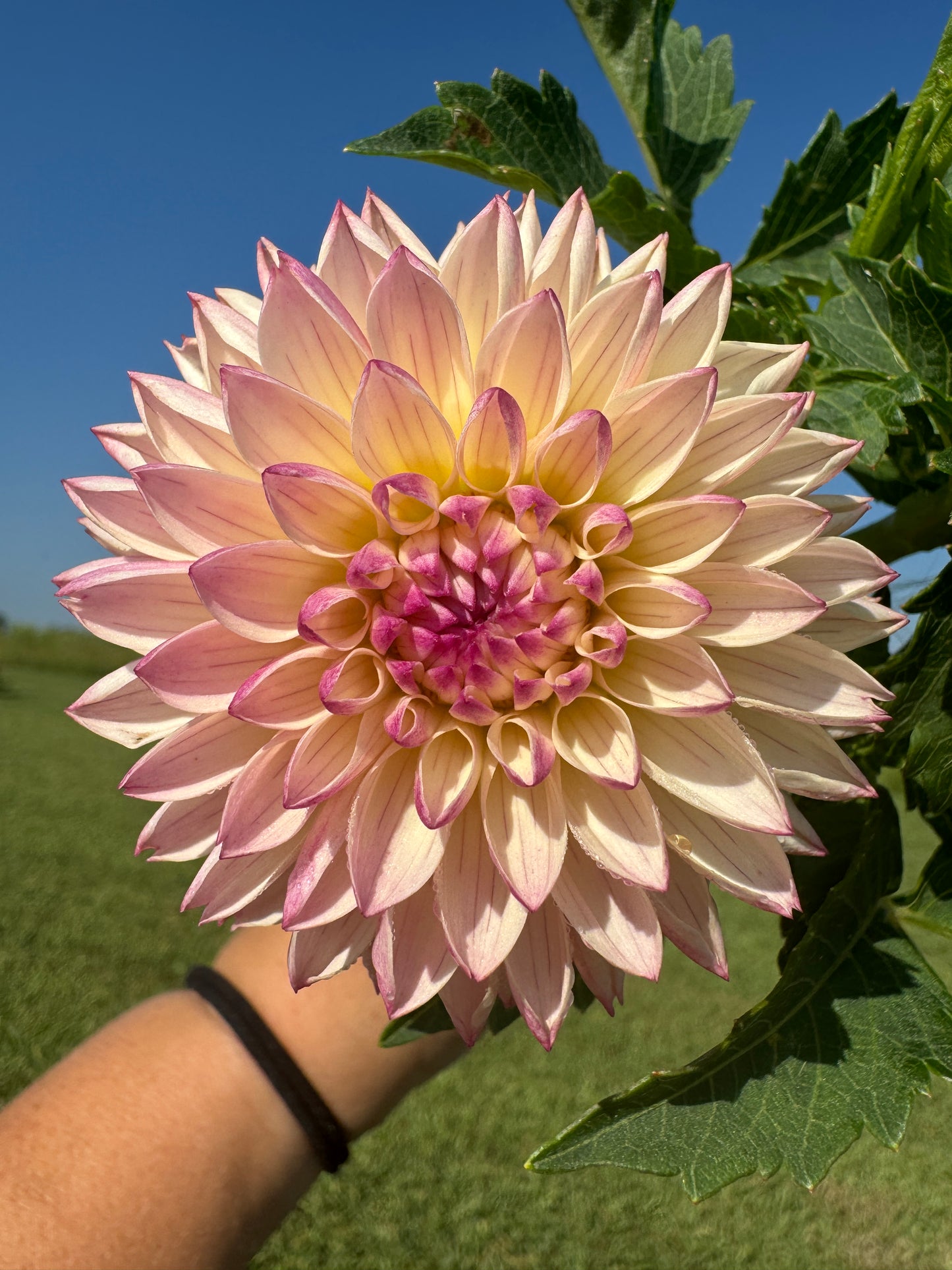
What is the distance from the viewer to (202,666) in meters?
0.52

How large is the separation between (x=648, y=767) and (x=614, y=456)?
0.18m

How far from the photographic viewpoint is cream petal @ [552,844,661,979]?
1.61ft

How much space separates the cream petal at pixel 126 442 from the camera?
57 cm

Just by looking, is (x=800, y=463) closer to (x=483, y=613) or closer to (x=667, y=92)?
(x=483, y=613)

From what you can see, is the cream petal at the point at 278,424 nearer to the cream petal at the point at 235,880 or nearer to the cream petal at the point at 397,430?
the cream petal at the point at 397,430

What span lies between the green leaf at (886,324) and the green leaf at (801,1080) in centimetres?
35

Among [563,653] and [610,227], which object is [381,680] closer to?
[563,653]

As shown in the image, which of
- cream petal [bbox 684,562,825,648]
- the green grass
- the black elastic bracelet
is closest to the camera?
cream petal [bbox 684,562,825,648]

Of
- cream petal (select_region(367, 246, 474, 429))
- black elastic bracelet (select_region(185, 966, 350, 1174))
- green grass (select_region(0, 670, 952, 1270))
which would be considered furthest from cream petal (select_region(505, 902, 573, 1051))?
green grass (select_region(0, 670, 952, 1270))

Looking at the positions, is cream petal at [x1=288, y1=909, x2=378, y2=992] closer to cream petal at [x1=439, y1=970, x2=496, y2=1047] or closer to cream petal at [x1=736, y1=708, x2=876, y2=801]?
cream petal at [x1=439, y1=970, x2=496, y2=1047]

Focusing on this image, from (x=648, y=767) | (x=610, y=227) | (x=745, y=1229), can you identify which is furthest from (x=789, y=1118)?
(x=745, y=1229)

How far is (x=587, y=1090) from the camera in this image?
3863 mm

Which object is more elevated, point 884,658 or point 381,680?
point 381,680

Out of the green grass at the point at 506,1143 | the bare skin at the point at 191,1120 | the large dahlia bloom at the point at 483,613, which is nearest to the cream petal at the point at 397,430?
the large dahlia bloom at the point at 483,613
